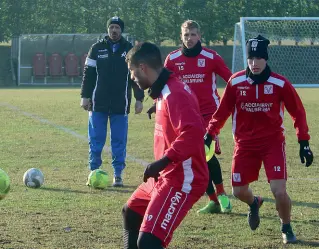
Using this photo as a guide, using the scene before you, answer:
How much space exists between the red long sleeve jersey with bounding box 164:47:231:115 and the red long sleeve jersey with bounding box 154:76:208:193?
3.38m

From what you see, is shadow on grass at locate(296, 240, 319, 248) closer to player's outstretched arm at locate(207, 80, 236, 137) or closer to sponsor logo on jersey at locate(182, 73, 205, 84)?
player's outstretched arm at locate(207, 80, 236, 137)

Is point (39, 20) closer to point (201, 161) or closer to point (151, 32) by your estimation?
point (151, 32)

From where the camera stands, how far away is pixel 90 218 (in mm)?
7879

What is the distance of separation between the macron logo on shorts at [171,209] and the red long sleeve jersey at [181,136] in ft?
0.23

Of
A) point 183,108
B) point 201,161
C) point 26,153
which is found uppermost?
point 183,108

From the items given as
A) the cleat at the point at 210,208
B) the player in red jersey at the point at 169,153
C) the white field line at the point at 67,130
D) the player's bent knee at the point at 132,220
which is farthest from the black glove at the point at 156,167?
the white field line at the point at 67,130

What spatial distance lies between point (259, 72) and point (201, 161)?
78.0 inches

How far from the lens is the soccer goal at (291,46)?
27.6 meters

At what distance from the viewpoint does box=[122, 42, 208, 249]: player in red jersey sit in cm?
497

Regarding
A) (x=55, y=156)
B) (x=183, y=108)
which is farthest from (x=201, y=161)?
(x=55, y=156)

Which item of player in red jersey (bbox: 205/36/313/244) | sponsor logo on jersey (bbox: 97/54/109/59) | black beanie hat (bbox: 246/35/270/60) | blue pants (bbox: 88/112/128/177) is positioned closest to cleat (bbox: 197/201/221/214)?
player in red jersey (bbox: 205/36/313/244)

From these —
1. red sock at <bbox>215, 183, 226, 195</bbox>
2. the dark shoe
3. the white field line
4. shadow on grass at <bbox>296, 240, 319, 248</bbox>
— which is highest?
red sock at <bbox>215, 183, 226, 195</bbox>

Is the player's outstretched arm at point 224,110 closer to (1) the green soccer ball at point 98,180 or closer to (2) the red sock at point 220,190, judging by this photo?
(2) the red sock at point 220,190

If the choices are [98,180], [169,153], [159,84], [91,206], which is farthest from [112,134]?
[169,153]
